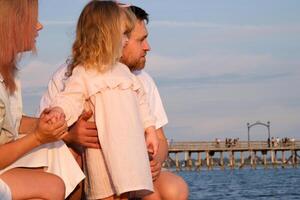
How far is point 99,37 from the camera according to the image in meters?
4.11

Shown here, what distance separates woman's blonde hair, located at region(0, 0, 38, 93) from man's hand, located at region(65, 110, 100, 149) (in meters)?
0.56

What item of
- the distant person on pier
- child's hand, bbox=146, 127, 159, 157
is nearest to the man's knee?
the distant person on pier

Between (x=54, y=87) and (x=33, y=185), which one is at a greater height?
(x=54, y=87)

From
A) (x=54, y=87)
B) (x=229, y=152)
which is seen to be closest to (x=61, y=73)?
(x=54, y=87)

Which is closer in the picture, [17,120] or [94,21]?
[17,120]

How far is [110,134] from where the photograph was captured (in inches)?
158

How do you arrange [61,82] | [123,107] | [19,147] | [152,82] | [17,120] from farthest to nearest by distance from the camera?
1. [152,82]
2. [61,82]
3. [123,107]
4. [17,120]
5. [19,147]

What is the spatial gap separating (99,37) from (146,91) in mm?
848

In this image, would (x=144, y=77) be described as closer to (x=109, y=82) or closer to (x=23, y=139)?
(x=109, y=82)

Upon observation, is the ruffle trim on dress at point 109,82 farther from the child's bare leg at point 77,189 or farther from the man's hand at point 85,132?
the child's bare leg at point 77,189

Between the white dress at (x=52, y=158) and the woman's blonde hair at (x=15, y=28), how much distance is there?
0.15 m

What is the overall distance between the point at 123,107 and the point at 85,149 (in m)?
0.31

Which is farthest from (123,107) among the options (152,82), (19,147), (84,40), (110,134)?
(152,82)

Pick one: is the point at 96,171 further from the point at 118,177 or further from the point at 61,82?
the point at 61,82
